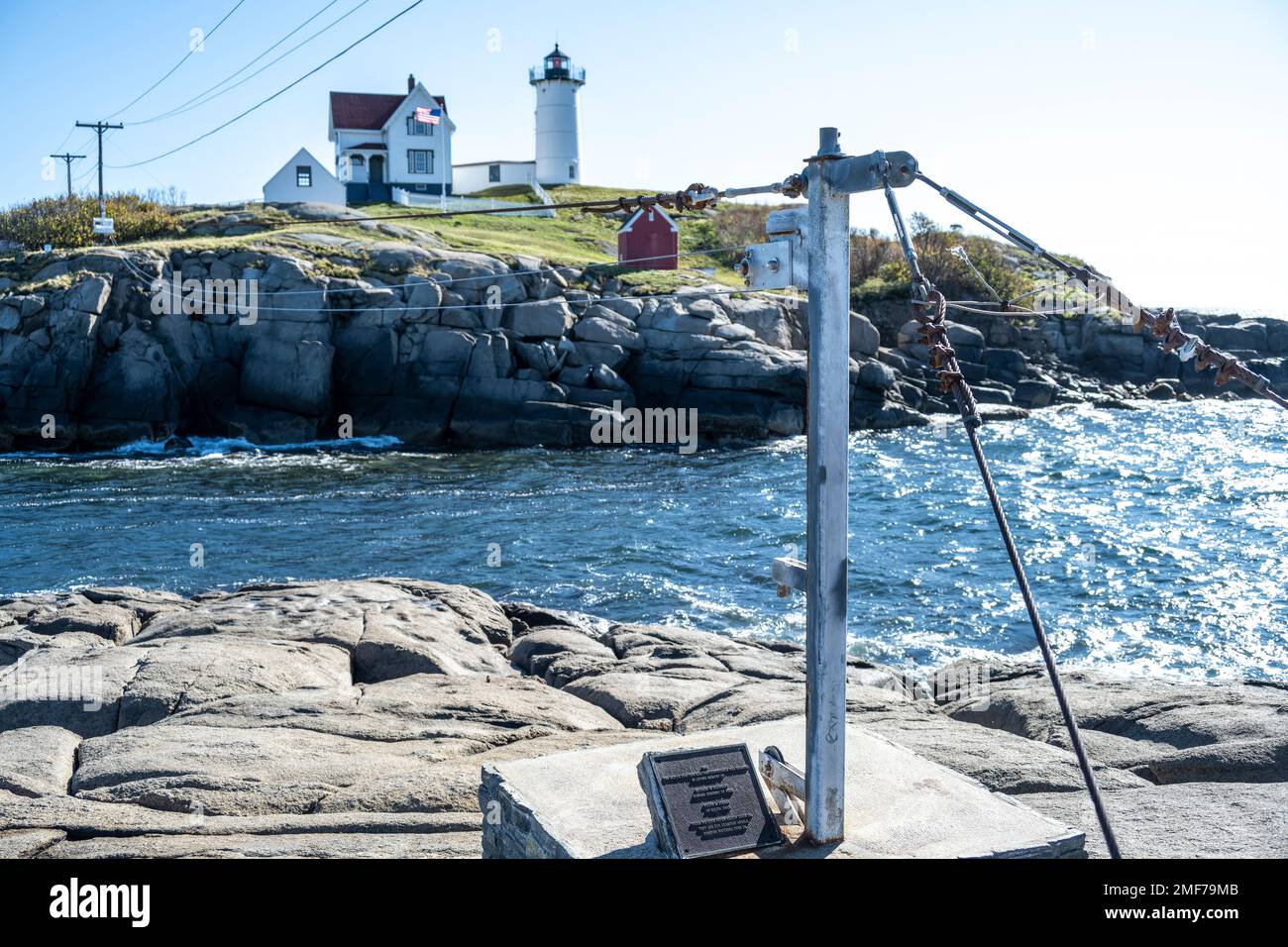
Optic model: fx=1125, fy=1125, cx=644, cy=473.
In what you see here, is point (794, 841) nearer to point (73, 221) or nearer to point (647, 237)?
point (647, 237)

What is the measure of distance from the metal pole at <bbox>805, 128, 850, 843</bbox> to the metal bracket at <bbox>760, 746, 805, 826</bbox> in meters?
0.43

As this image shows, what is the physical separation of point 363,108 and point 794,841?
65.7 metres

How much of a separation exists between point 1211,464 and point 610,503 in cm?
2182

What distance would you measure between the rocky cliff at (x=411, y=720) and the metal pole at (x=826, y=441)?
2.21 meters

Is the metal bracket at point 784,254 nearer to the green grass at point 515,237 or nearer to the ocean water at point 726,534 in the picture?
the ocean water at point 726,534

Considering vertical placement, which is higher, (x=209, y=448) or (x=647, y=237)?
(x=647, y=237)

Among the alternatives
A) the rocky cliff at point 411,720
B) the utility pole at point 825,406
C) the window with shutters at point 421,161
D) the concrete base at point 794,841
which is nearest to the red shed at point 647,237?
the window with shutters at point 421,161

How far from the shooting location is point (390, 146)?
207ft

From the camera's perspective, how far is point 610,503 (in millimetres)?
28328

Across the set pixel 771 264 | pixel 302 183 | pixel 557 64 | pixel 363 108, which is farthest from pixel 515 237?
pixel 771 264

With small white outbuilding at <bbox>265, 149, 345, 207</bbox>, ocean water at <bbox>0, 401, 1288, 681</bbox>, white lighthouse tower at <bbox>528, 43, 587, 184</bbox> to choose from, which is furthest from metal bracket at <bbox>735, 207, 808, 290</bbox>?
white lighthouse tower at <bbox>528, 43, 587, 184</bbox>

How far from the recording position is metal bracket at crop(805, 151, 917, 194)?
16.0 feet

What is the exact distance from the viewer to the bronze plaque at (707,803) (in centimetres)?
523
